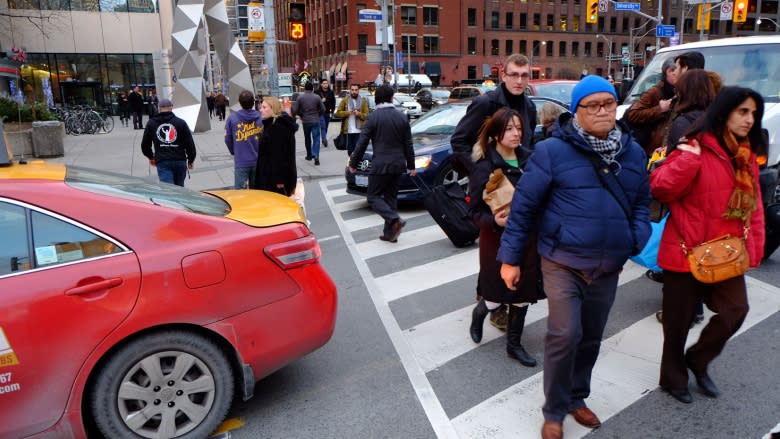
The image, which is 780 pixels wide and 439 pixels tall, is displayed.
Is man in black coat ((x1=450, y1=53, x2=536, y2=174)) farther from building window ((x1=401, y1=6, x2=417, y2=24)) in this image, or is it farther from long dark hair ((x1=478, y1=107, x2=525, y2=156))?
building window ((x1=401, y1=6, x2=417, y2=24))

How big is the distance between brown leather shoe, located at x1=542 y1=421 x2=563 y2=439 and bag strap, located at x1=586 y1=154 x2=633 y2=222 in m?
1.18

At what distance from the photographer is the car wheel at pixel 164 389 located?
2979mm

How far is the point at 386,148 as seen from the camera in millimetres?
7223

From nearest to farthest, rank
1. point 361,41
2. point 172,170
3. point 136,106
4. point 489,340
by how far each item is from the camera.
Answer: point 489,340, point 172,170, point 136,106, point 361,41

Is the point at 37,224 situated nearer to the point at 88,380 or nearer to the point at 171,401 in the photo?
the point at 88,380

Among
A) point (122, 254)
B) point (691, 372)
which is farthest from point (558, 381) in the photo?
point (122, 254)

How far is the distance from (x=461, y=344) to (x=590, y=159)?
6.79 ft

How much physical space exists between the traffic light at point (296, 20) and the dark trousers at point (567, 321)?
1537 centimetres

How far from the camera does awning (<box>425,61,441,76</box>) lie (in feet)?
256

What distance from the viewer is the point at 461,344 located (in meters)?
4.59

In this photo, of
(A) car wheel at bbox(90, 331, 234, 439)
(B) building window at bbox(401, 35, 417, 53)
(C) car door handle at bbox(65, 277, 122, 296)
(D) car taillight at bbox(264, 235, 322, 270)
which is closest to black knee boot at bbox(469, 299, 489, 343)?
(D) car taillight at bbox(264, 235, 322, 270)

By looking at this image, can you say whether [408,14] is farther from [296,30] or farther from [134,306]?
[134,306]

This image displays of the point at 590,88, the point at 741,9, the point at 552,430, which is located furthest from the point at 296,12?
the point at 741,9

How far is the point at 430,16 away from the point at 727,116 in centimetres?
7880
